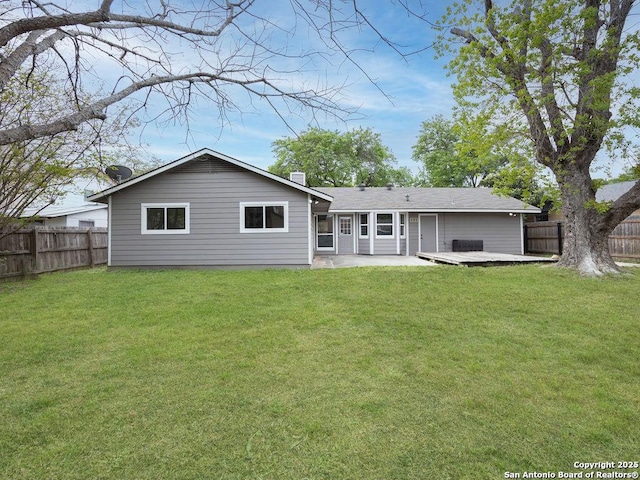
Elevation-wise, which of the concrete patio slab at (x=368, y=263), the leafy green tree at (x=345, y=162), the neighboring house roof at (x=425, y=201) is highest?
the leafy green tree at (x=345, y=162)

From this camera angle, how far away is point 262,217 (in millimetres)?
11469

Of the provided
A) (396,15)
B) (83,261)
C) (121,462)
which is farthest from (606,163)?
(83,261)

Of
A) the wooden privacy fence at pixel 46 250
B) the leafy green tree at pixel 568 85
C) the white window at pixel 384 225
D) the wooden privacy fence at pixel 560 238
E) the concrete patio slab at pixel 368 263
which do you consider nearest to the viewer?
the leafy green tree at pixel 568 85

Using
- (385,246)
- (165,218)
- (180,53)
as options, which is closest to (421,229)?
(385,246)

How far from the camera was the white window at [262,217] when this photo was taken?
11438 mm

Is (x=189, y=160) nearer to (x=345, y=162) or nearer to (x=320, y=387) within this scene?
(x=320, y=387)

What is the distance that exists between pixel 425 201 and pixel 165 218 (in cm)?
1207

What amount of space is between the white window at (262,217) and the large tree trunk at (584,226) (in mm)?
7998

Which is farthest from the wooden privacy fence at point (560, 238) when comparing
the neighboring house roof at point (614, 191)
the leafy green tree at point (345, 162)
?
the leafy green tree at point (345, 162)

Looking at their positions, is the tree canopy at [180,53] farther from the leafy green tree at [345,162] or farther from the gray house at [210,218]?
the leafy green tree at [345,162]

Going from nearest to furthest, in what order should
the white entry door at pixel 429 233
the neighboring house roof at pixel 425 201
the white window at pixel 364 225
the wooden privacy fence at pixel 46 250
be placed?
the wooden privacy fence at pixel 46 250, the neighboring house roof at pixel 425 201, the white window at pixel 364 225, the white entry door at pixel 429 233

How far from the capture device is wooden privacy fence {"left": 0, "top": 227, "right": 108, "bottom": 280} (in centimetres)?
985

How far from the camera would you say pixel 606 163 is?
1011 centimetres

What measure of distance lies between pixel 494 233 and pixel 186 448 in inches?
694
